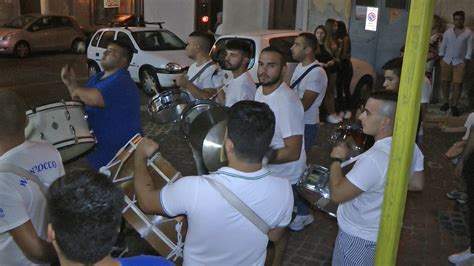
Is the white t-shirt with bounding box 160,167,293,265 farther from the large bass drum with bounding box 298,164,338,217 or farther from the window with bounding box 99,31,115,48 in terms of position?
the window with bounding box 99,31,115,48

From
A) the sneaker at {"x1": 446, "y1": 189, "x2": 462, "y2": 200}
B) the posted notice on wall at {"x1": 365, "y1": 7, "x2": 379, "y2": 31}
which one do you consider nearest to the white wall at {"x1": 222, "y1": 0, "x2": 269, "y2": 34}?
the posted notice on wall at {"x1": 365, "y1": 7, "x2": 379, "y2": 31}

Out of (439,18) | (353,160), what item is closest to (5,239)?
(353,160)

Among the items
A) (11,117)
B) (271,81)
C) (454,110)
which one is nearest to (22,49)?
(454,110)

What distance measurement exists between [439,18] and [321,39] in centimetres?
339

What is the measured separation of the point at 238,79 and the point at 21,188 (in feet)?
9.14

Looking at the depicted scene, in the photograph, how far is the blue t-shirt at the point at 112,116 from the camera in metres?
4.61

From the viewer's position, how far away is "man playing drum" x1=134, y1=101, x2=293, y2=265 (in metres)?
2.53

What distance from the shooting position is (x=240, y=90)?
5.01 metres

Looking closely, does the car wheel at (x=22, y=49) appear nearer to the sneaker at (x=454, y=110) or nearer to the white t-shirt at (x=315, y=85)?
the sneaker at (x=454, y=110)

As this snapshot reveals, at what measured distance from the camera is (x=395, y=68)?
15.5 ft

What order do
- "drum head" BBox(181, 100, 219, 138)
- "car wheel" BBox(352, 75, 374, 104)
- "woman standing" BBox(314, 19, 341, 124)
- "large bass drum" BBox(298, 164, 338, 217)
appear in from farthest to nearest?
1. "car wheel" BBox(352, 75, 374, 104)
2. "woman standing" BBox(314, 19, 341, 124)
3. "drum head" BBox(181, 100, 219, 138)
4. "large bass drum" BBox(298, 164, 338, 217)

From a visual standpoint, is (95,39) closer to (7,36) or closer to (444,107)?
(7,36)

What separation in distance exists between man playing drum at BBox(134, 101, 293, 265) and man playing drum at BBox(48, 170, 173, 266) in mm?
630

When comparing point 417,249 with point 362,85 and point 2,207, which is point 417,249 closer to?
point 2,207
